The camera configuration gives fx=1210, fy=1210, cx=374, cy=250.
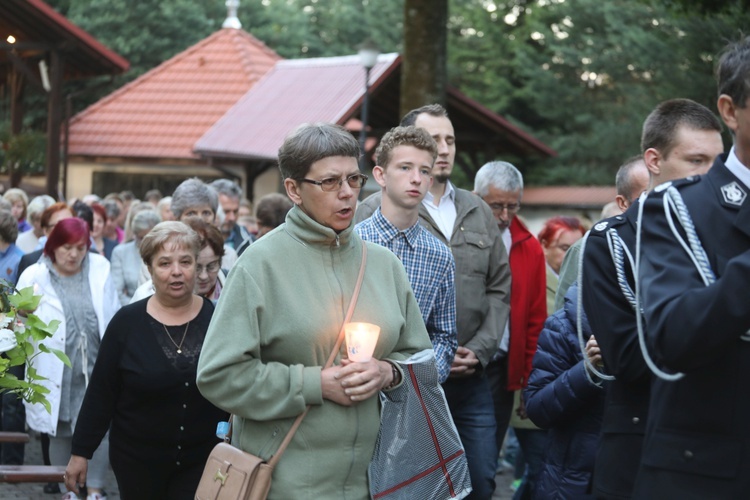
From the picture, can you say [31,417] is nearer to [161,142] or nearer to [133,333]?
[133,333]

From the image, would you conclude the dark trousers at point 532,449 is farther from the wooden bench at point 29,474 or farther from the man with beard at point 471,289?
the wooden bench at point 29,474

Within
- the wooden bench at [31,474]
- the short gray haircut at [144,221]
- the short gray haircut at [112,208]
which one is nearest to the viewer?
the wooden bench at [31,474]

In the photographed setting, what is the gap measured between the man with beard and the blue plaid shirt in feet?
1.49

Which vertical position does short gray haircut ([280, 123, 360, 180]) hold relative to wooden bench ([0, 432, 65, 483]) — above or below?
above

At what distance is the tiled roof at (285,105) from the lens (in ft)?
85.4

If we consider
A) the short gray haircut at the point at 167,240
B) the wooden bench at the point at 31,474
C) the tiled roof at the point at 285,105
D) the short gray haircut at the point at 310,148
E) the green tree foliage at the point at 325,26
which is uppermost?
the green tree foliage at the point at 325,26

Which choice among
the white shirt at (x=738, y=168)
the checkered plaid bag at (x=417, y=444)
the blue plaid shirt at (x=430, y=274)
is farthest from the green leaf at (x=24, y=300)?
the white shirt at (x=738, y=168)

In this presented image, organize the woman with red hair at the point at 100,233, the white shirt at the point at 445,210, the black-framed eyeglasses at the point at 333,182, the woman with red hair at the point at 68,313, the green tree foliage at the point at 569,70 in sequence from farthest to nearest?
the green tree foliage at the point at 569,70
the woman with red hair at the point at 100,233
the woman with red hair at the point at 68,313
the white shirt at the point at 445,210
the black-framed eyeglasses at the point at 333,182

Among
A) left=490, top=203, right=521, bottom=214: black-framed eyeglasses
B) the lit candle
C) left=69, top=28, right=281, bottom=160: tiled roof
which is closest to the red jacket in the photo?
left=490, top=203, right=521, bottom=214: black-framed eyeglasses

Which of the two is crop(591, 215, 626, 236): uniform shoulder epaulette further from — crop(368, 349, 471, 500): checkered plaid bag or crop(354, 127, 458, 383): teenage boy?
crop(354, 127, 458, 383): teenage boy

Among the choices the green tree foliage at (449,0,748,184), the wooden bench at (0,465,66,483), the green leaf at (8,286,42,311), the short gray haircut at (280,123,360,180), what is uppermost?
the green tree foliage at (449,0,748,184)

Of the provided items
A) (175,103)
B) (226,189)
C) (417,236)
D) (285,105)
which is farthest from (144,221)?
(175,103)

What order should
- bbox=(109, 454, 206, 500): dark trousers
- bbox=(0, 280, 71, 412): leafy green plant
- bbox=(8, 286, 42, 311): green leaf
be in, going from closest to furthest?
bbox=(0, 280, 71, 412): leafy green plant, bbox=(8, 286, 42, 311): green leaf, bbox=(109, 454, 206, 500): dark trousers

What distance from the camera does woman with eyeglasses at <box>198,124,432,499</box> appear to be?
3908 mm
